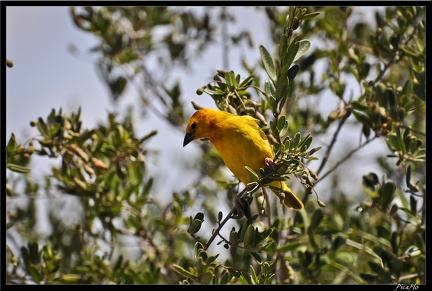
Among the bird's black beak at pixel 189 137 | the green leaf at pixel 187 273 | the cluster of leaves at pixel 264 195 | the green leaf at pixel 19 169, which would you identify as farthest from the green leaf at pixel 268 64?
the green leaf at pixel 19 169

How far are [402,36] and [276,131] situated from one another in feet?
6.06

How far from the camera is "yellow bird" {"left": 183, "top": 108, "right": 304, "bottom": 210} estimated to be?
13.1 feet

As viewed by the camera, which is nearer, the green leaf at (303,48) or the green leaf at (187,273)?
the green leaf at (303,48)

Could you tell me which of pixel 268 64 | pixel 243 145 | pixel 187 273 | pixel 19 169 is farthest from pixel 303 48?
pixel 19 169

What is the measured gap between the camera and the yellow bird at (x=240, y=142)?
3.98 metres

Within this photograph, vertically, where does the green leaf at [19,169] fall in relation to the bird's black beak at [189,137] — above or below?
below

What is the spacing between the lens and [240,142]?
13.3 feet

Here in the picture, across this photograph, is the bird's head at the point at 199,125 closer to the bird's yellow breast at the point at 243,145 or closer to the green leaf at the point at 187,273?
the bird's yellow breast at the point at 243,145

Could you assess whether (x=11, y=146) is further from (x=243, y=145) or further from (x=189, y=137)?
(x=243, y=145)

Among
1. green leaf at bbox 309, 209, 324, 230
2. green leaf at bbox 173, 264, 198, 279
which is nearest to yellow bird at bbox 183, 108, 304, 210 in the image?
green leaf at bbox 309, 209, 324, 230

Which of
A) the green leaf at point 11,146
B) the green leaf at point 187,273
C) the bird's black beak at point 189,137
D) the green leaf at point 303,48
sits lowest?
the green leaf at point 187,273

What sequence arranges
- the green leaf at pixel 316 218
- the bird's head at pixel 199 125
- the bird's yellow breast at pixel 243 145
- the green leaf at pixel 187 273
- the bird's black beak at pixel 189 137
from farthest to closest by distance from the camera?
the green leaf at pixel 316 218 → the bird's black beak at pixel 189 137 → the bird's head at pixel 199 125 → the bird's yellow breast at pixel 243 145 → the green leaf at pixel 187 273

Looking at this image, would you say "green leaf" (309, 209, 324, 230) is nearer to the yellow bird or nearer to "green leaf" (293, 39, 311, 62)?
the yellow bird

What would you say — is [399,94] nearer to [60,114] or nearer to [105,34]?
[60,114]
